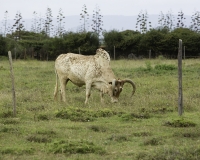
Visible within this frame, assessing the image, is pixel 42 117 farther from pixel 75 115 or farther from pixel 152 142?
pixel 152 142

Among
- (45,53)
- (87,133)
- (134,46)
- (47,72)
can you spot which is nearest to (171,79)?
(47,72)

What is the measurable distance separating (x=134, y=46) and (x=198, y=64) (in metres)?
13.8

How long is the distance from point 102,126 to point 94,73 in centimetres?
482

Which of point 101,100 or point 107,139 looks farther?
point 101,100

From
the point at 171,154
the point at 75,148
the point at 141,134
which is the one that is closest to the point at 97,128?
the point at 141,134

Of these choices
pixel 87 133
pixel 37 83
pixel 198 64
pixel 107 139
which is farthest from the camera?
pixel 198 64

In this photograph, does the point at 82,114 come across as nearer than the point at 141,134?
No

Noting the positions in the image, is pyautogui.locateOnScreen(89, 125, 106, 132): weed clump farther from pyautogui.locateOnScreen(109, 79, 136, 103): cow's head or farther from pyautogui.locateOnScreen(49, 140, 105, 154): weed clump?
pyautogui.locateOnScreen(109, 79, 136, 103): cow's head

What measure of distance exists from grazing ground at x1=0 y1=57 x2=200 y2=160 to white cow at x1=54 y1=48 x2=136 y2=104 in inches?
18.2

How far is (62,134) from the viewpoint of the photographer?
34.7 feet

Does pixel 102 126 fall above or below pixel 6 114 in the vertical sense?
below

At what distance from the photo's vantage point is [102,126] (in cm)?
1151

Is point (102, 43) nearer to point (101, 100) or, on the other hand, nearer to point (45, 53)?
point (45, 53)

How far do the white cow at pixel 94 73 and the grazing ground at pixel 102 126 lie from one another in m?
0.46
